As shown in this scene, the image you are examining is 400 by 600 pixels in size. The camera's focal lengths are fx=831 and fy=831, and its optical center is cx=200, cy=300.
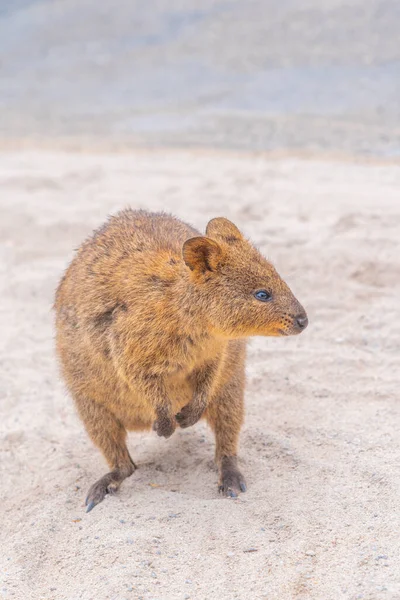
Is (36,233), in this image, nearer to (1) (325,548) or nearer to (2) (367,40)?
(1) (325,548)

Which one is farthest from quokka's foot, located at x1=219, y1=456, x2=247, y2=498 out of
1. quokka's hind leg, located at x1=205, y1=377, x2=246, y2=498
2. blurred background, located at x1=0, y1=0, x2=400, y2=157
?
blurred background, located at x1=0, y1=0, x2=400, y2=157

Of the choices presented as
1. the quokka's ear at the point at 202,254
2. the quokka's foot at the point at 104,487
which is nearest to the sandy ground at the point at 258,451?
the quokka's foot at the point at 104,487

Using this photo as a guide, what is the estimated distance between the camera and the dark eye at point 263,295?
385 cm

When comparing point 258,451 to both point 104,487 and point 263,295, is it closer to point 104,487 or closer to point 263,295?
point 104,487

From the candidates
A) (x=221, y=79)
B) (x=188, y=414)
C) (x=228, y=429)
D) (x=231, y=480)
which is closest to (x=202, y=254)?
(x=188, y=414)

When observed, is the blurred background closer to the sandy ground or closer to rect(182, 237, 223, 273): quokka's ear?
the sandy ground

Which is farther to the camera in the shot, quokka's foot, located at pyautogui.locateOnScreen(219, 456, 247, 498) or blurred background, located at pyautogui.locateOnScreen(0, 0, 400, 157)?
blurred background, located at pyautogui.locateOnScreen(0, 0, 400, 157)

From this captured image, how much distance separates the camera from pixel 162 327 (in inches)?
154

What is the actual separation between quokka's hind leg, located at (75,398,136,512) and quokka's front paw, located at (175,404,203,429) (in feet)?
1.61

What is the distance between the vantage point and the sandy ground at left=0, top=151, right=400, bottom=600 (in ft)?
11.6

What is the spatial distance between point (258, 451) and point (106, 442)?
0.88m

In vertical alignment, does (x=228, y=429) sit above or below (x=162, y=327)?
below

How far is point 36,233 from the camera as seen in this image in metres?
8.43

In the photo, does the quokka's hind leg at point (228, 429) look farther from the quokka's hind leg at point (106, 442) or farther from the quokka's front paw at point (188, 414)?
the quokka's hind leg at point (106, 442)
